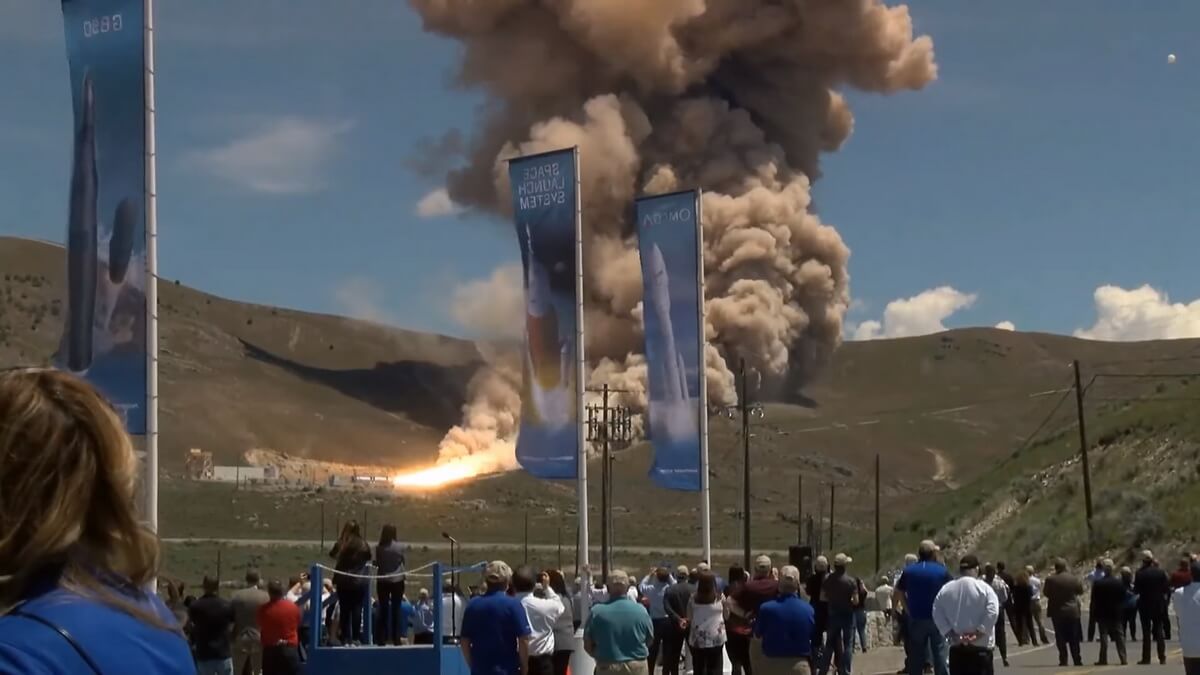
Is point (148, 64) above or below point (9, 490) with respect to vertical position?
above

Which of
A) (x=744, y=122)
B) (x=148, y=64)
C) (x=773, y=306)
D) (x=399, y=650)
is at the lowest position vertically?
(x=399, y=650)

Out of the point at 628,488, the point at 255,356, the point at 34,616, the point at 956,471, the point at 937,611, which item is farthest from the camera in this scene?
the point at 255,356

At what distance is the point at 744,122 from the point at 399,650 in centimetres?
7505

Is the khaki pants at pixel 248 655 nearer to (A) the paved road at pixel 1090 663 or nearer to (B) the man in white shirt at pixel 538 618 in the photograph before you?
(B) the man in white shirt at pixel 538 618

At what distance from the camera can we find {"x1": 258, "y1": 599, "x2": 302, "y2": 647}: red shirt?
14516mm

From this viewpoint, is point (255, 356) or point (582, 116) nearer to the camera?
point (582, 116)

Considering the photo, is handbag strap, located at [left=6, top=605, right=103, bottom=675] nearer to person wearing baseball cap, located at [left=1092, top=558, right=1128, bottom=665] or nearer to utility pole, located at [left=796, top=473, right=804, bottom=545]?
person wearing baseball cap, located at [left=1092, top=558, right=1128, bottom=665]

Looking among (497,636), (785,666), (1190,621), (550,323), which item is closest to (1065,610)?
(550,323)

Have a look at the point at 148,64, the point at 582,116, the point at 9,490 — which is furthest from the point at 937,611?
the point at 582,116

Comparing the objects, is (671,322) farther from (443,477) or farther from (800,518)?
(443,477)

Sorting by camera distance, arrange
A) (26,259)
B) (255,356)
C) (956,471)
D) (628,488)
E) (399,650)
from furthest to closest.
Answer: (26,259)
(255,356)
(956,471)
(628,488)
(399,650)

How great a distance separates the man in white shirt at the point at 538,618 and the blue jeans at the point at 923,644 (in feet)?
11.2

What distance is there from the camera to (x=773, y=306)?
9150 centimetres

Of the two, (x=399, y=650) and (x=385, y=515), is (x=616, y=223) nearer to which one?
(x=385, y=515)
